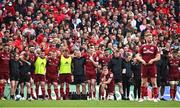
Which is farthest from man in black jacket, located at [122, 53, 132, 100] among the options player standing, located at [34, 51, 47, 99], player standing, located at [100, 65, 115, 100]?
player standing, located at [34, 51, 47, 99]

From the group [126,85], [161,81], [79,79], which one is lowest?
[126,85]

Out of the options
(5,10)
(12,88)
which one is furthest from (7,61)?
(5,10)

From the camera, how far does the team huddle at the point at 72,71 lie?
18625mm

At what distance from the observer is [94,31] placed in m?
22.4

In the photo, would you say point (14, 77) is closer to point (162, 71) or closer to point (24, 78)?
point (24, 78)

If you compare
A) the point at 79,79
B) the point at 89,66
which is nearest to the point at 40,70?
the point at 79,79

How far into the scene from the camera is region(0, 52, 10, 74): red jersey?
730 inches

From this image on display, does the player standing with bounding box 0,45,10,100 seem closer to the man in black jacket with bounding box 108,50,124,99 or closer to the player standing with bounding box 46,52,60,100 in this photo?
the player standing with bounding box 46,52,60,100

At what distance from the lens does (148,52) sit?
16.2m

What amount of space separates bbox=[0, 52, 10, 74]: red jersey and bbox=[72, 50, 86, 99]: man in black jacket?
86.2 inches

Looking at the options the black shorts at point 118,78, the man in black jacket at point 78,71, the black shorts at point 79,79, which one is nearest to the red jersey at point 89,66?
the man in black jacket at point 78,71

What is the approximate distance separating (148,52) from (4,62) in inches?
199

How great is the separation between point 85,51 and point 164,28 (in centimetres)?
503

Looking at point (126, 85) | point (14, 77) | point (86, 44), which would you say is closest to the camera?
point (14, 77)
